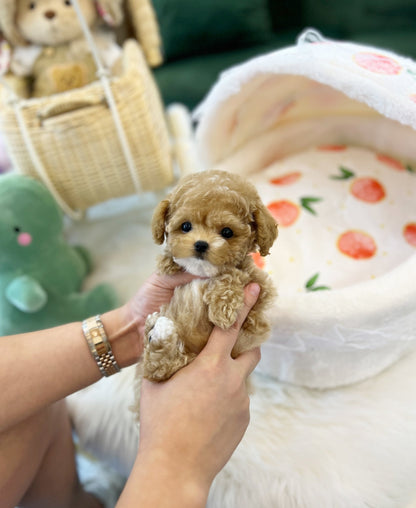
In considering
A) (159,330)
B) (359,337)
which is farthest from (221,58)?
(159,330)

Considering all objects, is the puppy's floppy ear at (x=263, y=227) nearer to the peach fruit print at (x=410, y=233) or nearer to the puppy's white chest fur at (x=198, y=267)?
the puppy's white chest fur at (x=198, y=267)

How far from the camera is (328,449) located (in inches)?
30.6

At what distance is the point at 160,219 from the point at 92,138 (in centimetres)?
63

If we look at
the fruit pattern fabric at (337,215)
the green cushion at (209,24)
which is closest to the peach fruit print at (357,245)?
the fruit pattern fabric at (337,215)

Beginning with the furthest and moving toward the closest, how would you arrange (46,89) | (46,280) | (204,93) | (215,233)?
(204,93) < (46,89) < (46,280) < (215,233)

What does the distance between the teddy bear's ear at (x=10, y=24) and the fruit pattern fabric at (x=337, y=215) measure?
32.6 inches

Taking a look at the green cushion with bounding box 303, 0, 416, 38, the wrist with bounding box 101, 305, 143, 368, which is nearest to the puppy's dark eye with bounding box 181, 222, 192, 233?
the wrist with bounding box 101, 305, 143, 368

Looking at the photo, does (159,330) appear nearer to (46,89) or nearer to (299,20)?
(46,89)

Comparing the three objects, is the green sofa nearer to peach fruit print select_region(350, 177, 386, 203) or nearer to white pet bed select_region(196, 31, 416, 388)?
white pet bed select_region(196, 31, 416, 388)

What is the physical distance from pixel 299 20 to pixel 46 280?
167 cm

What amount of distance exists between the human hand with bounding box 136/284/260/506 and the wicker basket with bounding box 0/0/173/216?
707mm

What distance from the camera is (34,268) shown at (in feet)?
3.44

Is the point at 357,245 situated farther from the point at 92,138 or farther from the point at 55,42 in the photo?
the point at 55,42

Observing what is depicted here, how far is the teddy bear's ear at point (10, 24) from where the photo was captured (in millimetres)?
1102
